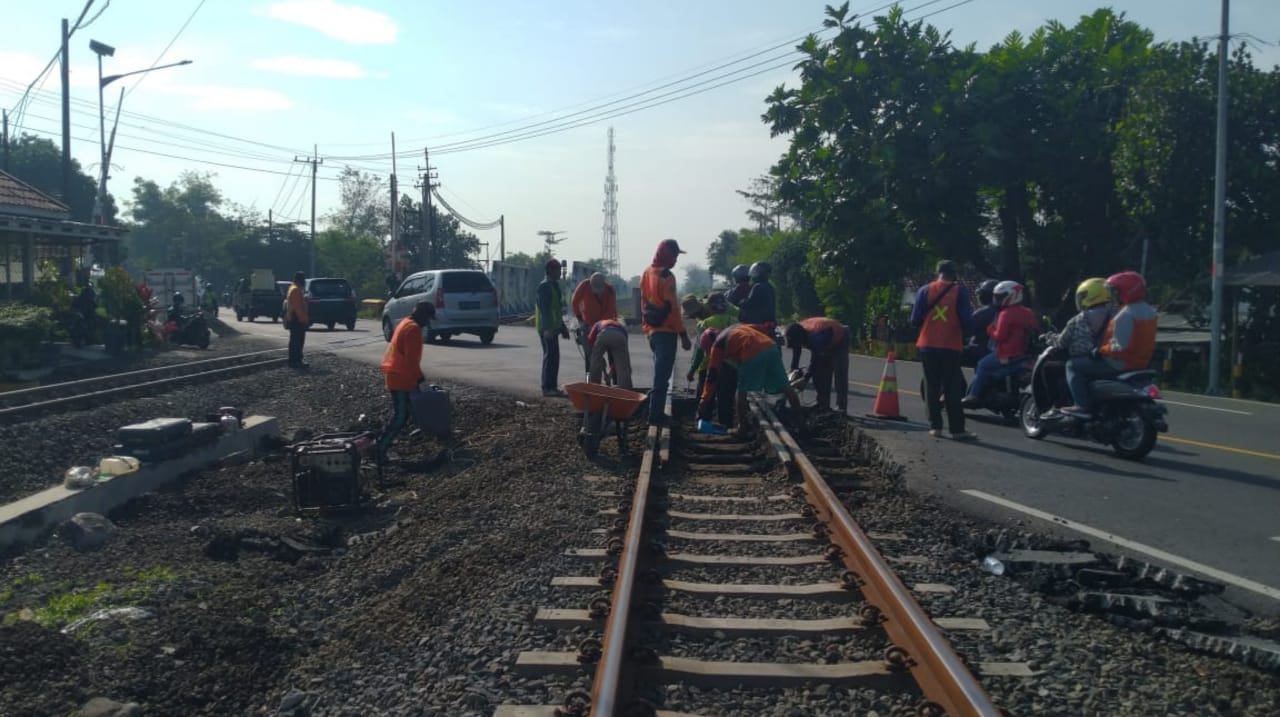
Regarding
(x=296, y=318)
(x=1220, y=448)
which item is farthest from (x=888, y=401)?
(x=296, y=318)

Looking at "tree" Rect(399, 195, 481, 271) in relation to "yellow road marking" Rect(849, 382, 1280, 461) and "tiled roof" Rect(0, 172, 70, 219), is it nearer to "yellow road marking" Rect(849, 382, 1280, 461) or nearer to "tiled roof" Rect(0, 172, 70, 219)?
"tiled roof" Rect(0, 172, 70, 219)

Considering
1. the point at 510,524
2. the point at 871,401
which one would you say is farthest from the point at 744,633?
the point at 871,401

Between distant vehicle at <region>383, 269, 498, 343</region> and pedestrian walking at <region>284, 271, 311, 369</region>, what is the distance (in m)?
6.38

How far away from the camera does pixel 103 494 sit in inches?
334

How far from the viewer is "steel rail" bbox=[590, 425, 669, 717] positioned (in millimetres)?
3617

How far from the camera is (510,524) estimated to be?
23.0 ft

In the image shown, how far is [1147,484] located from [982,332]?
15.0 ft

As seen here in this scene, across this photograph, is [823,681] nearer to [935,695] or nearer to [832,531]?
[935,695]

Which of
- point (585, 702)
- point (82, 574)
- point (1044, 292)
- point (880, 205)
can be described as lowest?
point (82, 574)

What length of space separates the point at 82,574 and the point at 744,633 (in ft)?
15.1

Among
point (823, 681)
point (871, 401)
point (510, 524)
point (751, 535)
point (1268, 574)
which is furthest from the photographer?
point (871, 401)

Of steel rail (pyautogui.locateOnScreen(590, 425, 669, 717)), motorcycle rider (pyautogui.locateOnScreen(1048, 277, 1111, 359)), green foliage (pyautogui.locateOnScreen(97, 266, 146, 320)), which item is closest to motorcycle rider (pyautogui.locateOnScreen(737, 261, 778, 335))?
motorcycle rider (pyautogui.locateOnScreen(1048, 277, 1111, 359))

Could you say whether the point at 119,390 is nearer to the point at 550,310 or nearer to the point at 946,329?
the point at 550,310

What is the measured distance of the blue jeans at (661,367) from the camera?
1025 cm
